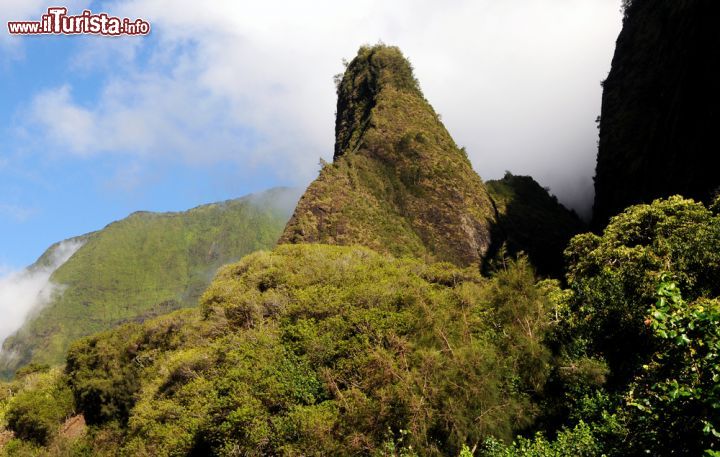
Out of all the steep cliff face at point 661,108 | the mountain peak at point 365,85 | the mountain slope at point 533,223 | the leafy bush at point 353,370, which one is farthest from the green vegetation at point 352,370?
the mountain peak at point 365,85

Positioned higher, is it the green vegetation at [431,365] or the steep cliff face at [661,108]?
the steep cliff face at [661,108]

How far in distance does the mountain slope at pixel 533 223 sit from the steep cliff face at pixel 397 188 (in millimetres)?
7411

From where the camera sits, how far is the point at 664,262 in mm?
25766

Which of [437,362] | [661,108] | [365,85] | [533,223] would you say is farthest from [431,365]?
[365,85]

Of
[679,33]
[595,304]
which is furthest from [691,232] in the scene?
[679,33]

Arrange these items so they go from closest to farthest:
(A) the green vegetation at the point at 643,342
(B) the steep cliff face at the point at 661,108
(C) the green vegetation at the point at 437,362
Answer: (A) the green vegetation at the point at 643,342, (C) the green vegetation at the point at 437,362, (B) the steep cliff face at the point at 661,108

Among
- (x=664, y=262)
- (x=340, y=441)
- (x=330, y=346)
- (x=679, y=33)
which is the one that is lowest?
(x=340, y=441)

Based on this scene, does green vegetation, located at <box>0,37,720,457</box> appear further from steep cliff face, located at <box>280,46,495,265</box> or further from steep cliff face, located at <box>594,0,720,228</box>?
steep cliff face, located at <box>280,46,495,265</box>

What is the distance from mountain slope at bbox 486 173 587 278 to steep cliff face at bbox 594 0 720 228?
2154 centimetres

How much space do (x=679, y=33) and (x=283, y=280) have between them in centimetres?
5057

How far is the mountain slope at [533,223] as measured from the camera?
3777 inches

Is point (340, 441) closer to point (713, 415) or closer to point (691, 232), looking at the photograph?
point (713, 415)

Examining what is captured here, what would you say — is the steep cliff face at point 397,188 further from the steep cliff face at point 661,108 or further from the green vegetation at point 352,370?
the green vegetation at point 352,370

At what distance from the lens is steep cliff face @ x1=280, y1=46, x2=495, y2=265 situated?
7456cm
